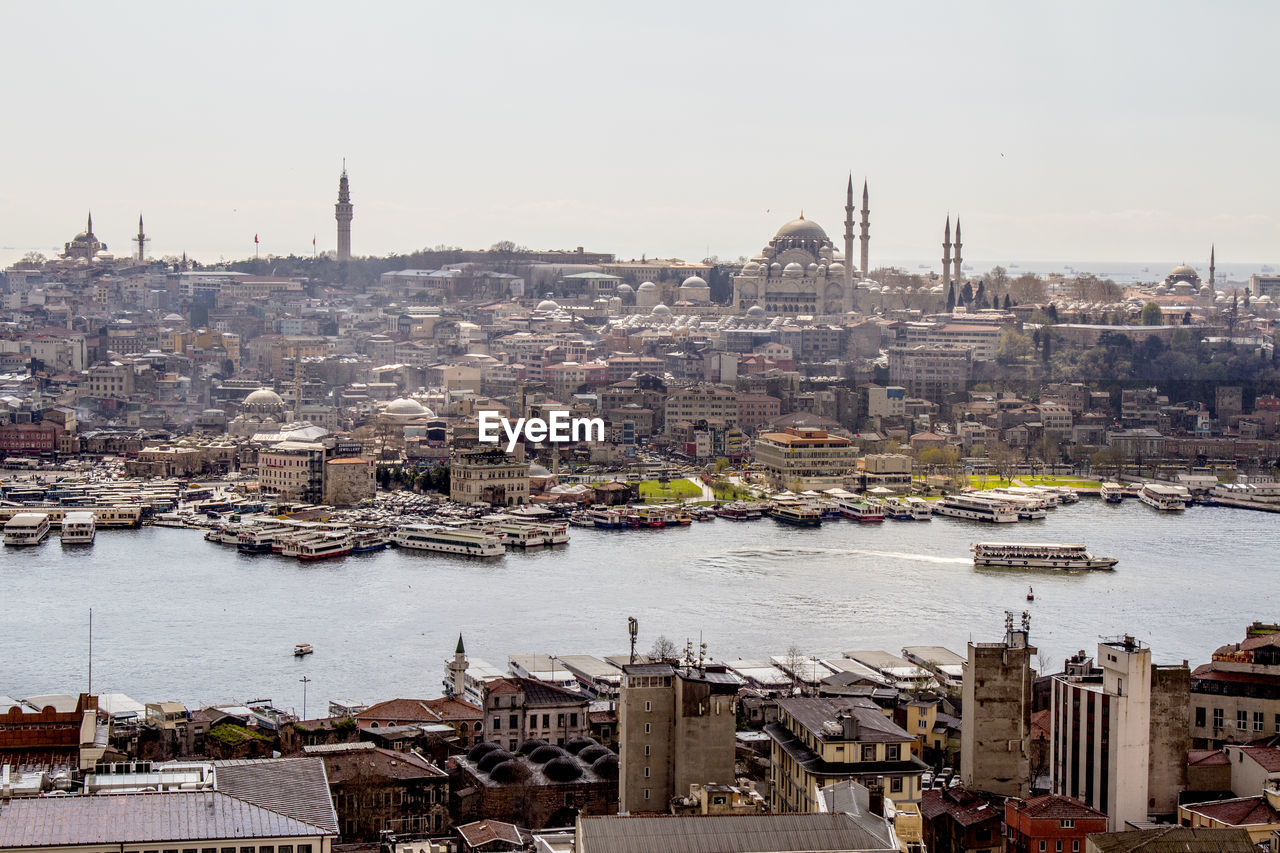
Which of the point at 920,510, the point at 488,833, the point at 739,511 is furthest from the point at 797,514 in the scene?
the point at 488,833

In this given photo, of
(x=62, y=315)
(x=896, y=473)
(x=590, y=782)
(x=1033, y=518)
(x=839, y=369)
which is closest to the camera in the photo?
(x=590, y=782)

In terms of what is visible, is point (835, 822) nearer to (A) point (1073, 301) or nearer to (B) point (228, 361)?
(B) point (228, 361)

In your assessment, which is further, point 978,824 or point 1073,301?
point 1073,301

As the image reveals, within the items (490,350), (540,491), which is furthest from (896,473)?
(490,350)

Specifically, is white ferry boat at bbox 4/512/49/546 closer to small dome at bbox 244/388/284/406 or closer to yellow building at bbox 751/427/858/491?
yellow building at bbox 751/427/858/491

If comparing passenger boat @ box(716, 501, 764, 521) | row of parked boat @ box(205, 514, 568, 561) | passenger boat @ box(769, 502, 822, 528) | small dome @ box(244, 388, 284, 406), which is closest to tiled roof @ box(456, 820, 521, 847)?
row of parked boat @ box(205, 514, 568, 561)

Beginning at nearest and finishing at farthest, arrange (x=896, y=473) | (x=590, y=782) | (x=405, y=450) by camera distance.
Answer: (x=590, y=782) → (x=896, y=473) → (x=405, y=450)

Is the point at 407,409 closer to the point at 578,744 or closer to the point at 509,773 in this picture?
the point at 578,744
